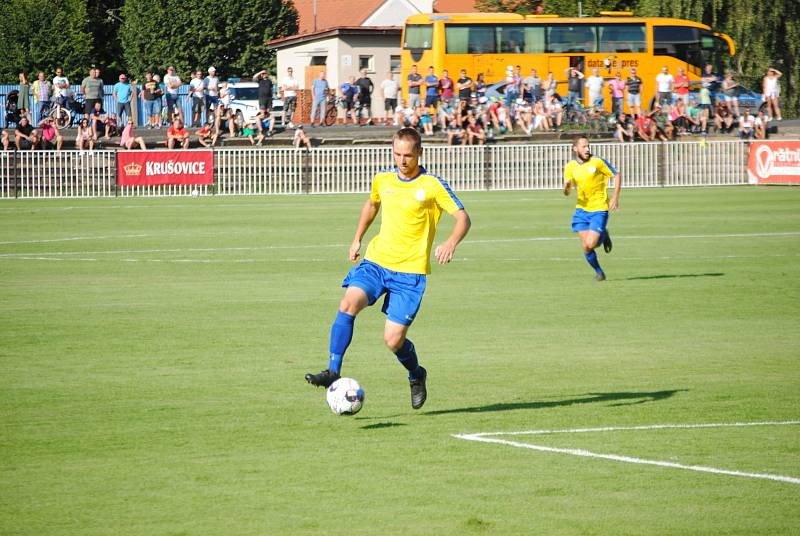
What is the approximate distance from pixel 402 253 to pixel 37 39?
61.9 m

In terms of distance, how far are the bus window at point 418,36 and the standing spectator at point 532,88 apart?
237 inches

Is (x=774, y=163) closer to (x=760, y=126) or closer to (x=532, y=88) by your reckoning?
(x=760, y=126)

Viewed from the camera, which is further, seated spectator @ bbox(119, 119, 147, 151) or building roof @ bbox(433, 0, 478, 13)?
building roof @ bbox(433, 0, 478, 13)

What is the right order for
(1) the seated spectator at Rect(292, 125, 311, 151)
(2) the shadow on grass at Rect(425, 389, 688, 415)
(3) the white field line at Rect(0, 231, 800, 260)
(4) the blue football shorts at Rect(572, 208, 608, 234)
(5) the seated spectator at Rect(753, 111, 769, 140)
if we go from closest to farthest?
1. (2) the shadow on grass at Rect(425, 389, 688, 415)
2. (4) the blue football shorts at Rect(572, 208, 608, 234)
3. (3) the white field line at Rect(0, 231, 800, 260)
4. (1) the seated spectator at Rect(292, 125, 311, 151)
5. (5) the seated spectator at Rect(753, 111, 769, 140)

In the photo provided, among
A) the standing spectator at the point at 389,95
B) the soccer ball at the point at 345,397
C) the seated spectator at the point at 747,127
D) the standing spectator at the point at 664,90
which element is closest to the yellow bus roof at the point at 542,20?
the standing spectator at the point at 389,95

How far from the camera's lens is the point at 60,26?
222 ft

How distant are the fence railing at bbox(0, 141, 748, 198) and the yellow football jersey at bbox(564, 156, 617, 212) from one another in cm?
1993

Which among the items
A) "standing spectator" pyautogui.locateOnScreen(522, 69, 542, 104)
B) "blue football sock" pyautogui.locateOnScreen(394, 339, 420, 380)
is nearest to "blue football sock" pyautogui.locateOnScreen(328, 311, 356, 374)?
"blue football sock" pyautogui.locateOnScreen(394, 339, 420, 380)

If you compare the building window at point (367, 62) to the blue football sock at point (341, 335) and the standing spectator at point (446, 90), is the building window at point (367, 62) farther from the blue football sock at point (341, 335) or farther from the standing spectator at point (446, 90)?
the blue football sock at point (341, 335)

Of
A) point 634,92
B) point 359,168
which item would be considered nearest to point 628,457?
point 359,168

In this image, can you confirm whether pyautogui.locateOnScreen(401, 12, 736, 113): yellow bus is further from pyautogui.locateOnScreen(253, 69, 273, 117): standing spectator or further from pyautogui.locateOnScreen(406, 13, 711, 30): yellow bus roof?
pyautogui.locateOnScreen(253, 69, 273, 117): standing spectator

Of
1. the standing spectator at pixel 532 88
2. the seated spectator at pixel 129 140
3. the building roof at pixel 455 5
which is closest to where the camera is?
the seated spectator at pixel 129 140

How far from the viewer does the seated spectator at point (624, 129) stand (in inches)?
1735

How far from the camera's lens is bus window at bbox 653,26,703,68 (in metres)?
50.8
